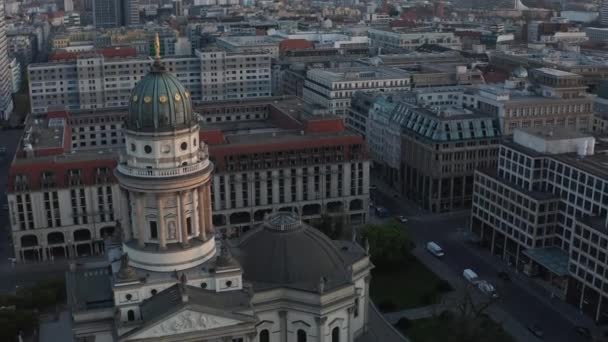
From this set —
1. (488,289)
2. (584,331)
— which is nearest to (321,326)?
(488,289)

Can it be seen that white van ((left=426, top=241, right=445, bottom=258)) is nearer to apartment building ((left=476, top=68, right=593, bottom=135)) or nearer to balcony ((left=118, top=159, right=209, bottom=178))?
apartment building ((left=476, top=68, right=593, bottom=135))

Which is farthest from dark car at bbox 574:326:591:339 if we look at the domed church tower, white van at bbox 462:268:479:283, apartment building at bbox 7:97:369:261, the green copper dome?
the green copper dome

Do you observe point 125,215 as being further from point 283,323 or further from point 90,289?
point 283,323

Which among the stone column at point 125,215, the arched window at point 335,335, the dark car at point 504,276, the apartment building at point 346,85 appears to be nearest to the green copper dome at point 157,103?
the stone column at point 125,215

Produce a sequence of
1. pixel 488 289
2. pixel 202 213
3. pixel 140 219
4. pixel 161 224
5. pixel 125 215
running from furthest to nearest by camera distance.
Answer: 1. pixel 488 289
2. pixel 125 215
3. pixel 202 213
4. pixel 140 219
5. pixel 161 224

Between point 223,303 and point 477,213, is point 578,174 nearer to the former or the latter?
point 477,213
